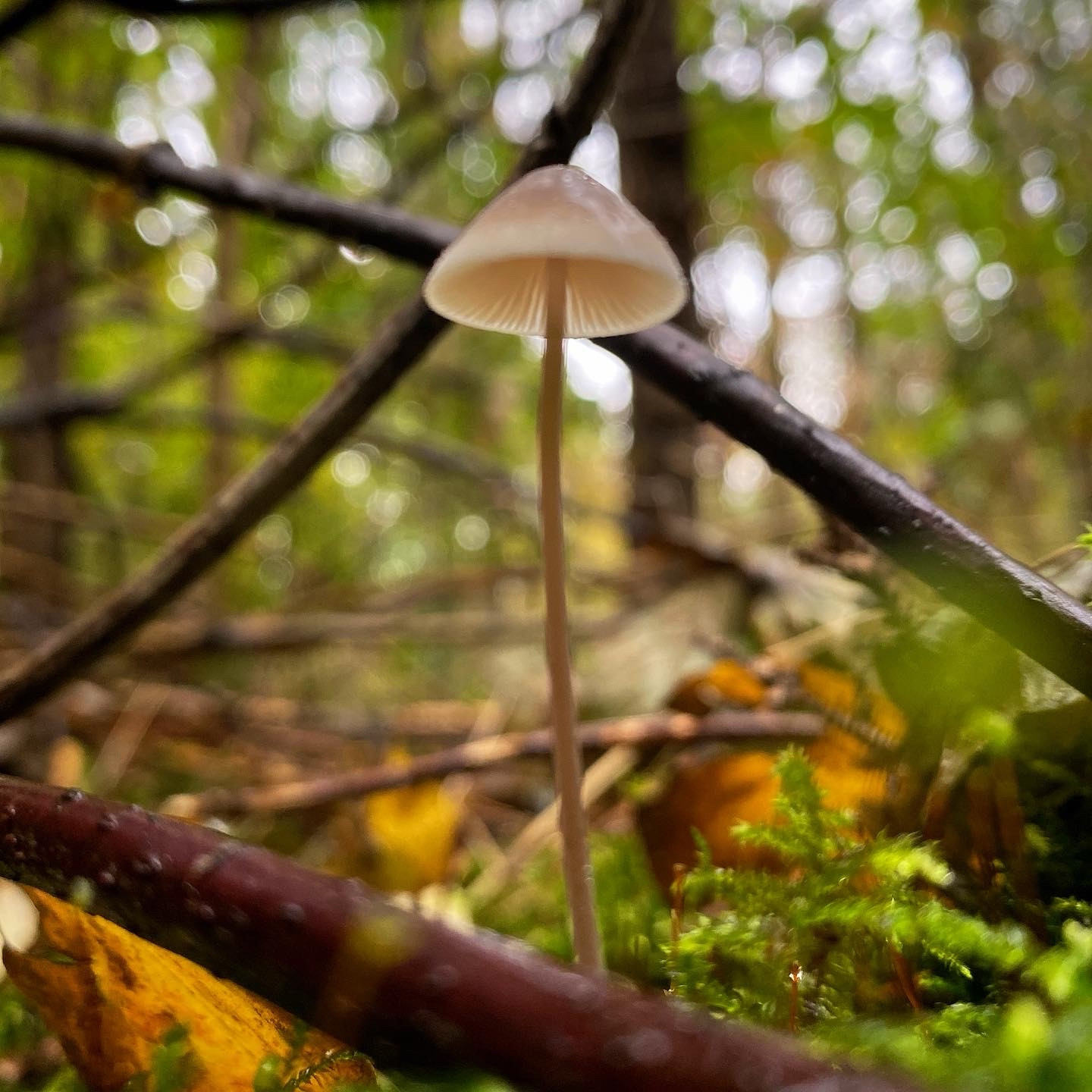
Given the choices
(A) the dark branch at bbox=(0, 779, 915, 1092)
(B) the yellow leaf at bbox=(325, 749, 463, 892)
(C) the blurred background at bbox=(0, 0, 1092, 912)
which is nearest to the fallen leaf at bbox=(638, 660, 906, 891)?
(C) the blurred background at bbox=(0, 0, 1092, 912)

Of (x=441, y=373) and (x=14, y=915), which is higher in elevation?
(x=441, y=373)

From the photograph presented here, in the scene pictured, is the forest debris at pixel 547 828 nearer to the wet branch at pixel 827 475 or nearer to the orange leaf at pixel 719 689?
the orange leaf at pixel 719 689

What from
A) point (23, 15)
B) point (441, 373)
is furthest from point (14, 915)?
point (441, 373)

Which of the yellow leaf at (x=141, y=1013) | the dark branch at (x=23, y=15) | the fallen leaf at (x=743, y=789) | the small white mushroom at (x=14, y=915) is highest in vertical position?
the dark branch at (x=23, y=15)

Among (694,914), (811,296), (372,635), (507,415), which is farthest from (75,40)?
(811,296)

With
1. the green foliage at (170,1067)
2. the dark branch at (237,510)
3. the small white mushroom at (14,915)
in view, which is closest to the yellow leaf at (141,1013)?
the green foliage at (170,1067)

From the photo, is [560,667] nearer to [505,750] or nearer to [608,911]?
[608,911]
